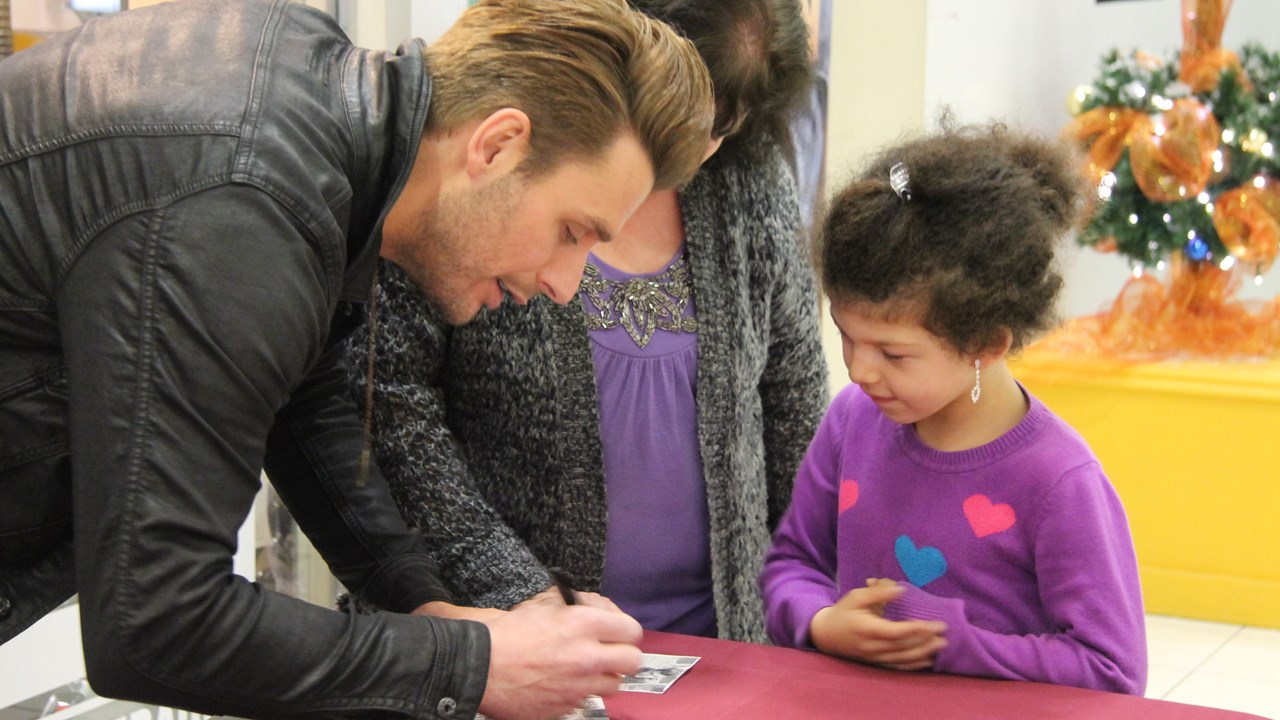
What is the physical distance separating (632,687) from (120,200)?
2.27 ft

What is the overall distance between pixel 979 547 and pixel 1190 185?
3216 mm

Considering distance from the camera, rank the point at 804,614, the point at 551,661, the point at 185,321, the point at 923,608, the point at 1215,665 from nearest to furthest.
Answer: the point at 185,321
the point at 551,661
the point at 923,608
the point at 804,614
the point at 1215,665

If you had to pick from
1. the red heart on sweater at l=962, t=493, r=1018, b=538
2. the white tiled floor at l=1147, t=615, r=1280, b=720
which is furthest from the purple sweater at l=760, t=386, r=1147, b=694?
the white tiled floor at l=1147, t=615, r=1280, b=720

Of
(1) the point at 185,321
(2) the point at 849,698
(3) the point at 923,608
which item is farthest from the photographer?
(3) the point at 923,608

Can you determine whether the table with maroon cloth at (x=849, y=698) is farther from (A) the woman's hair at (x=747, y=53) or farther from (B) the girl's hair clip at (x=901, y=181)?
(A) the woman's hair at (x=747, y=53)

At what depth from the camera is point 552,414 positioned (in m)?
1.65


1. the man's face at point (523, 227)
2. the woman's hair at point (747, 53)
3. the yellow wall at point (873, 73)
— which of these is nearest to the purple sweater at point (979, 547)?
the woman's hair at point (747, 53)

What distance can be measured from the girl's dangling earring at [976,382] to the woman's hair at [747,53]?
43cm

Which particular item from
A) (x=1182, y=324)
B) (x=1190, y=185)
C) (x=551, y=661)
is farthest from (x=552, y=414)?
(x=1182, y=324)

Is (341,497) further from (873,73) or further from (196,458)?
(873,73)

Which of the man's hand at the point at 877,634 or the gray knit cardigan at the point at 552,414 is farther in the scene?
the gray knit cardigan at the point at 552,414

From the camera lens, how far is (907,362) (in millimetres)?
1618

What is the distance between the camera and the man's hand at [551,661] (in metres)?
1.20

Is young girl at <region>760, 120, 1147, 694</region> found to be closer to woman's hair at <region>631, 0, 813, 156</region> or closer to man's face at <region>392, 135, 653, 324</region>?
woman's hair at <region>631, 0, 813, 156</region>
